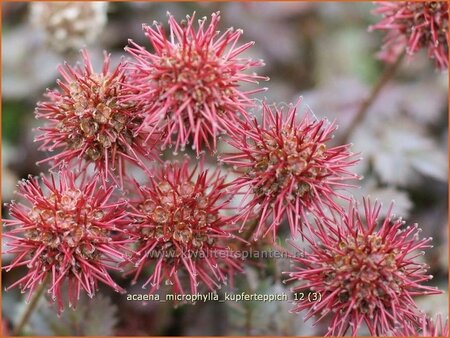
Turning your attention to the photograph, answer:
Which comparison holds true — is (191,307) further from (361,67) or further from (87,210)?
(361,67)

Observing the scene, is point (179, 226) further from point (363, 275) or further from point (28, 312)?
point (28, 312)

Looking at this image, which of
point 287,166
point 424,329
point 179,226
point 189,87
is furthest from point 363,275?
point 189,87

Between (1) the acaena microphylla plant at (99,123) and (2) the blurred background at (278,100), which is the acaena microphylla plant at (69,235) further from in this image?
(2) the blurred background at (278,100)

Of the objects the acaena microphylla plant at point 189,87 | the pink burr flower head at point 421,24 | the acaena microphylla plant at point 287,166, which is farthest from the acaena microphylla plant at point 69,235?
the pink burr flower head at point 421,24

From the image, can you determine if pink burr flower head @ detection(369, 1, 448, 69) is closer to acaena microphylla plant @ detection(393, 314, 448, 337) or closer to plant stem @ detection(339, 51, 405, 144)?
plant stem @ detection(339, 51, 405, 144)

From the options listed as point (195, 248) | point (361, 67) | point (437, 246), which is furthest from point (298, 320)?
point (361, 67)

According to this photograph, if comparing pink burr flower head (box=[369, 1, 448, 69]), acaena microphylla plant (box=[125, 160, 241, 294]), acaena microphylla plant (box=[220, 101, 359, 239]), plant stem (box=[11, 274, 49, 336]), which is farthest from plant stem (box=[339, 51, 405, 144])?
plant stem (box=[11, 274, 49, 336])

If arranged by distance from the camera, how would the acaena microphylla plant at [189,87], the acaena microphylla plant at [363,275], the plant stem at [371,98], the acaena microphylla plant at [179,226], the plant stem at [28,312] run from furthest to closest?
the plant stem at [371,98]
the plant stem at [28,312]
the acaena microphylla plant at [179,226]
the acaena microphylla plant at [363,275]
the acaena microphylla plant at [189,87]
